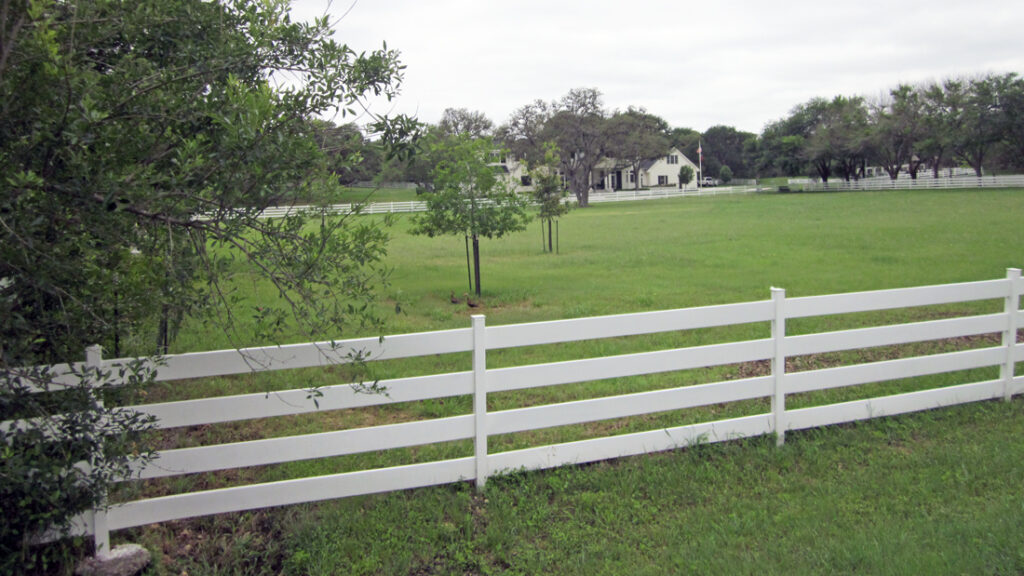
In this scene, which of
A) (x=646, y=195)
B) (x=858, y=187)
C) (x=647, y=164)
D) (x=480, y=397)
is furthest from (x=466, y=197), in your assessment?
(x=647, y=164)

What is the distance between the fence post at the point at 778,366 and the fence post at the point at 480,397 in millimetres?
2633

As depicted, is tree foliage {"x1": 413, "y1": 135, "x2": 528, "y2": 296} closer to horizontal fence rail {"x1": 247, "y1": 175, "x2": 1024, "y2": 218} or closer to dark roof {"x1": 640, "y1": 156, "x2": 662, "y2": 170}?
horizontal fence rail {"x1": 247, "y1": 175, "x2": 1024, "y2": 218}

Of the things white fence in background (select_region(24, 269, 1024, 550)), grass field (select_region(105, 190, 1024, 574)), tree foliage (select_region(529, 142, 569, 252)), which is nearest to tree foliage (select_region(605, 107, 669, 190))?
tree foliage (select_region(529, 142, 569, 252))

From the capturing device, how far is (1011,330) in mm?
7777

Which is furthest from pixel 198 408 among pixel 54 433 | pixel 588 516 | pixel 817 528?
pixel 817 528

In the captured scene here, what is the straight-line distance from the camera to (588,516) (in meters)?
5.61

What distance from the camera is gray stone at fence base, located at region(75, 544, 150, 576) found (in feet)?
15.7

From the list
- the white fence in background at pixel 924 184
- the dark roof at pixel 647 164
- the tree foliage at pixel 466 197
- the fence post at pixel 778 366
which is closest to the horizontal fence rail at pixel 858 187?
the white fence in background at pixel 924 184

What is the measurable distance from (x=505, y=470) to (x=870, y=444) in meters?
3.31

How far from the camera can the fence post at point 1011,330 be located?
Result: 7.69 m

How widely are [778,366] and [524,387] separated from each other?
2.42 metres

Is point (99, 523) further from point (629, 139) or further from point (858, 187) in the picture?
point (858, 187)

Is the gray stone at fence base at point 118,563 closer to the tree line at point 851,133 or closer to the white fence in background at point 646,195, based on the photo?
the tree line at point 851,133

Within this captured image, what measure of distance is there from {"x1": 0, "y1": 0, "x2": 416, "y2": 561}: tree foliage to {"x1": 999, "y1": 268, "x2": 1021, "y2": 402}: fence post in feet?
21.2
